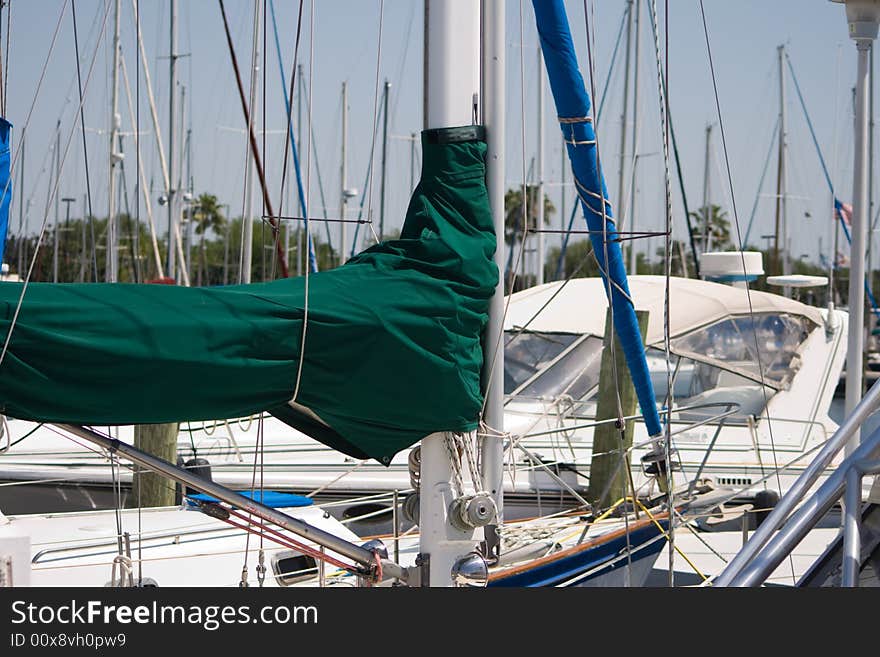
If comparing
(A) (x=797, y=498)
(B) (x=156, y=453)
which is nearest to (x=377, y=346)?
(A) (x=797, y=498)

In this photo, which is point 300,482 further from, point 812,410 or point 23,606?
point 23,606

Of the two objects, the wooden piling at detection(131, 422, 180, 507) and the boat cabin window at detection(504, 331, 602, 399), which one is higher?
the boat cabin window at detection(504, 331, 602, 399)

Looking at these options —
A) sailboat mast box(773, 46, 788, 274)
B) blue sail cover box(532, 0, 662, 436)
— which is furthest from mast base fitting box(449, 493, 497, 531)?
sailboat mast box(773, 46, 788, 274)

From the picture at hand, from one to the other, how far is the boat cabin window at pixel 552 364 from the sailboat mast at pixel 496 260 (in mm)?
5795

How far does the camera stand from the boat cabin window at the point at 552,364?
33.1ft

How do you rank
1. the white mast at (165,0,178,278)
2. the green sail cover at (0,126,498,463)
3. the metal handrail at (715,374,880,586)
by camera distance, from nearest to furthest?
the metal handrail at (715,374,880,586), the green sail cover at (0,126,498,463), the white mast at (165,0,178,278)

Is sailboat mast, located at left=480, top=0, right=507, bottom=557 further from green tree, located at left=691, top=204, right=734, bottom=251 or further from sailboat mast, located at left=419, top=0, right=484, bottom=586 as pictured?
green tree, located at left=691, top=204, right=734, bottom=251

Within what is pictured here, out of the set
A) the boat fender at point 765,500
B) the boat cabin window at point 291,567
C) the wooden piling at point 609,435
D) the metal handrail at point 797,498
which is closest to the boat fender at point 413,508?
the boat cabin window at point 291,567

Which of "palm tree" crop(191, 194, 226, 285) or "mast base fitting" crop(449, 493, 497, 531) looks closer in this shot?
"mast base fitting" crop(449, 493, 497, 531)

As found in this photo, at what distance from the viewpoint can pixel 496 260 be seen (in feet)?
13.6

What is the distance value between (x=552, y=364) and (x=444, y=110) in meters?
6.23

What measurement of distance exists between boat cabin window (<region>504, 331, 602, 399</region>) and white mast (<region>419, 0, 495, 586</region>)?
5892mm

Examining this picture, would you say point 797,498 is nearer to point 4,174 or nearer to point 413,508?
point 413,508

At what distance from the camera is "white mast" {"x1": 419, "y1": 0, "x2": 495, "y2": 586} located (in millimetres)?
4035
